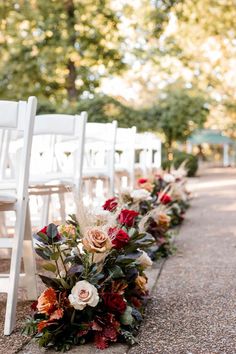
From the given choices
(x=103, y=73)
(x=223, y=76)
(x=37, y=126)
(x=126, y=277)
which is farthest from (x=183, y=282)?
(x=223, y=76)

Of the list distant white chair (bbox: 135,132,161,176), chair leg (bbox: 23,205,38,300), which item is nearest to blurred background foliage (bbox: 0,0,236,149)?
distant white chair (bbox: 135,132,161,176)

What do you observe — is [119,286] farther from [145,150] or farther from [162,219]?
[145,150]

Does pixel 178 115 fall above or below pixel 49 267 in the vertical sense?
above

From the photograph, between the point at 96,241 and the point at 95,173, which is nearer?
the point at 96,241

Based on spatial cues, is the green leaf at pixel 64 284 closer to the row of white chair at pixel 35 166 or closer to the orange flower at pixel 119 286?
the orange flower at pixel 119 286

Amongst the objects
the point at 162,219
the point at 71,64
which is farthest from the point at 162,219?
the point at 71,64

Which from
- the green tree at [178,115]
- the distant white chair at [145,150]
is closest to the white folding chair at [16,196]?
the distant white chair at [145,150]

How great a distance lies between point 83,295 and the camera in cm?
269

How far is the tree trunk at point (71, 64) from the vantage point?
19.2 metres

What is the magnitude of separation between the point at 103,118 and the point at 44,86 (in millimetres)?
3259

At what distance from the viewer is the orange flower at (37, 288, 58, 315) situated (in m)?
2.71

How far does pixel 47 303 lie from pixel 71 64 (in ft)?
58.7

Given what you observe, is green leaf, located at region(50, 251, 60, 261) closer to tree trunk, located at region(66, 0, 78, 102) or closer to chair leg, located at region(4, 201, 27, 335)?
chair leg, located at region(4, 201, 27, 335)

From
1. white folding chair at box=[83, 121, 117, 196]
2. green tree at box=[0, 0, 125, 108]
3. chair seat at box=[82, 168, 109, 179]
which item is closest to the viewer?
chair seat at box=[82, 168, 109, 179]
